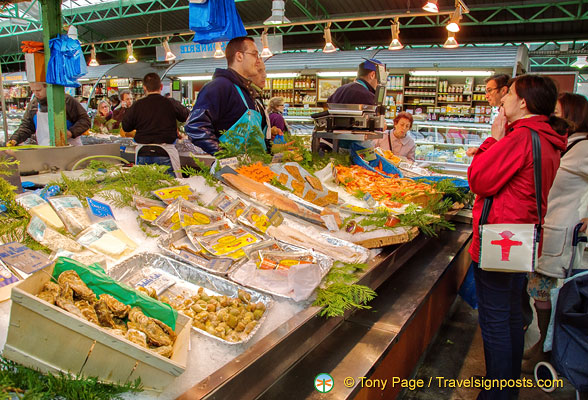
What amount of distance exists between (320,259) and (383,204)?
1199mm

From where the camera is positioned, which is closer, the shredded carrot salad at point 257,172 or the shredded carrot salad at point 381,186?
the shredded carrot salad at point 257,172

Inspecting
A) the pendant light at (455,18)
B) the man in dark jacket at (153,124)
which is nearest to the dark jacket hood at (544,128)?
the man in dark jacket at (153,124)

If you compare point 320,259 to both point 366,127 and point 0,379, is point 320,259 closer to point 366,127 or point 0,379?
point 0,379

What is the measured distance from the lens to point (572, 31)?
1384 centimetres

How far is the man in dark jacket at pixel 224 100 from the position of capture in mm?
3076

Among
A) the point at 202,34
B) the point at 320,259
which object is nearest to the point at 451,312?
the point at 320,259

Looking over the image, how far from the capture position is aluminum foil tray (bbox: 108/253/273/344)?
5.47 ft

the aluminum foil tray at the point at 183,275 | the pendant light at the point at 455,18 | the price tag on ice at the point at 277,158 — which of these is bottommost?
the aluminum foil tray at the point at 183,275

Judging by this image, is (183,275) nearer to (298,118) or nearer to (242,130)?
(242,130)

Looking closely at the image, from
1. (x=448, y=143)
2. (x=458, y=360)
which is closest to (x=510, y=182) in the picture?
(x=458, y=360)

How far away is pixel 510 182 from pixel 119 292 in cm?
201

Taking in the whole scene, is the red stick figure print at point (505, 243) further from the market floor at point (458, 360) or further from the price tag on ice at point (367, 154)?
the price tag on ice at point (367, 154)

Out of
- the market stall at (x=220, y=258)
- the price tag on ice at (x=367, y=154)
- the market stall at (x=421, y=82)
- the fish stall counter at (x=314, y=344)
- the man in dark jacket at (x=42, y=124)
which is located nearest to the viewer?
the market stall at (x=220, y=258)

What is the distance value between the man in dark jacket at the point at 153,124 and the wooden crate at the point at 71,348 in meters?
3.67
